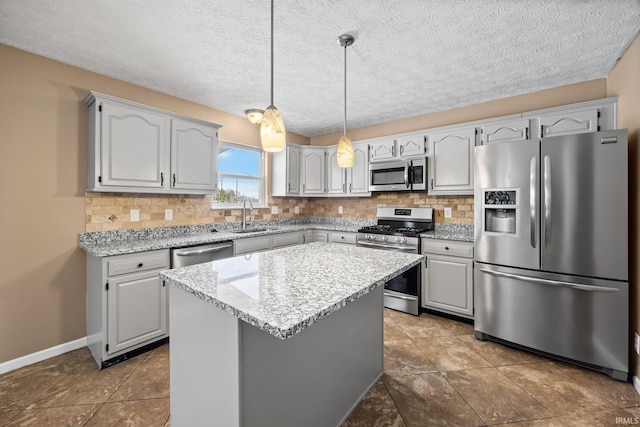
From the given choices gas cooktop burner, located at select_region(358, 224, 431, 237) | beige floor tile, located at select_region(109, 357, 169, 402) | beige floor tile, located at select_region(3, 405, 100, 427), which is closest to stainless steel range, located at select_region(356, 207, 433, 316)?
gas cooktop burner, located at select_region(358, 224, 431, 237)

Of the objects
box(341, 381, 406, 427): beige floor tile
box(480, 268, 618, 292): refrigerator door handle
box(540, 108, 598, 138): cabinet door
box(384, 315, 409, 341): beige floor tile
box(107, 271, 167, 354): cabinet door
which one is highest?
box(540, 108, 598, 138): cabinet door

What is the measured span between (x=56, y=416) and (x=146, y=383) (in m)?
0.48

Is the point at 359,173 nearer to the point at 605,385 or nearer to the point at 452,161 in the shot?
the point at 452,161

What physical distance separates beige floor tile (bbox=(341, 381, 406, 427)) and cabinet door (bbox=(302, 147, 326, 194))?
3.03 meters

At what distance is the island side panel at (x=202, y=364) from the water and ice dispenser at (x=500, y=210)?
248cm

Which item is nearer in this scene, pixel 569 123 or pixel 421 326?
pixel 569 123

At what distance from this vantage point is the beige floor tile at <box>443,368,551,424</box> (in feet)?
5.64

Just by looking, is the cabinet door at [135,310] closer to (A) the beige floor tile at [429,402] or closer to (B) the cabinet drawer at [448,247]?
(A) the beige floor tile at [429,402]

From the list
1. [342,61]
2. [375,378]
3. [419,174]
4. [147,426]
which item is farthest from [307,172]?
[147,426]

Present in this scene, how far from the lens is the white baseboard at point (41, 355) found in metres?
2.15

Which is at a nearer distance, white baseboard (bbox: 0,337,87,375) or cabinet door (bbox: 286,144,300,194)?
white baseboard (bbox: 0,337,87,375)

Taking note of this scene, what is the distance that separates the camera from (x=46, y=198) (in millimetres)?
2324

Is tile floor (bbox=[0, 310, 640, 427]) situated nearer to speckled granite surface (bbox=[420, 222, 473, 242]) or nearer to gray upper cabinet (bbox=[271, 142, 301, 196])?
speckled granite surface (bbox=[420, 222, 473, 242])

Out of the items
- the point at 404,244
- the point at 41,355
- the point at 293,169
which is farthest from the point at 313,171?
the point at 41,355
